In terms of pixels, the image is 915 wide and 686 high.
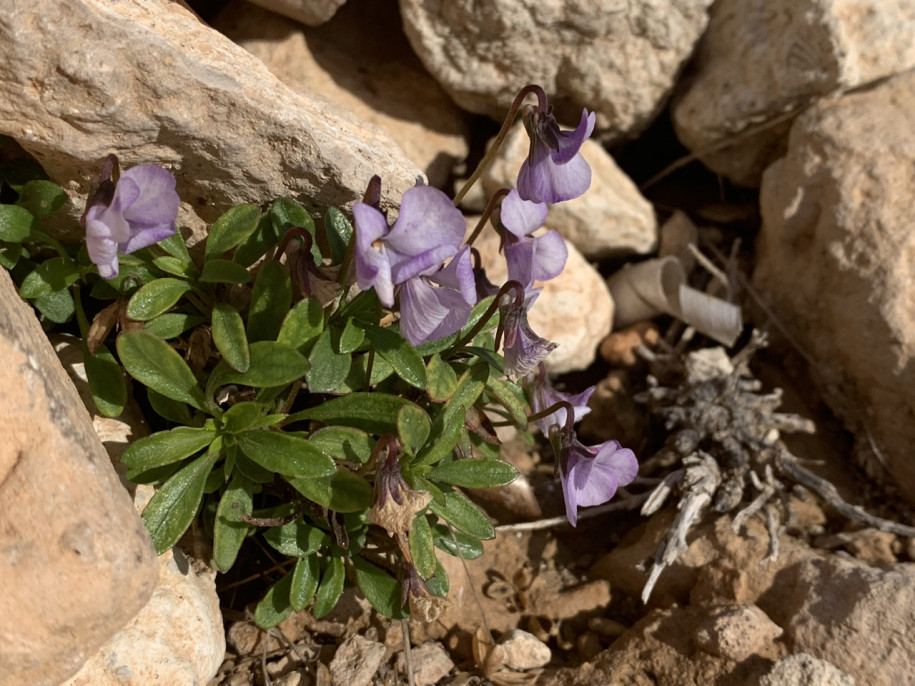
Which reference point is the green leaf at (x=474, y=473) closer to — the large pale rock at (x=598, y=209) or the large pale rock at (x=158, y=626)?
the large pale rock at (x=158, y=626)

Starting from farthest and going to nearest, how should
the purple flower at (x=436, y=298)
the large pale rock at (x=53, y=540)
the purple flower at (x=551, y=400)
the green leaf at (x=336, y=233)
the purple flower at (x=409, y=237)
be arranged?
the purple flower at (x=551, y=400)
the green leaf at (x=336, y=233)
the purple flower at (x=436, y=298)
the purple flower at (x=409, y=237)
the large pale rock at (x=53, y=540)

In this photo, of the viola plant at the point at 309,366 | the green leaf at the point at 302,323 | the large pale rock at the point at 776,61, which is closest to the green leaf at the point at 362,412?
the viola plant at the point at 309,366

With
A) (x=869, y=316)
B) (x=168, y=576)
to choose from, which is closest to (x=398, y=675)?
(x=168, y=576)

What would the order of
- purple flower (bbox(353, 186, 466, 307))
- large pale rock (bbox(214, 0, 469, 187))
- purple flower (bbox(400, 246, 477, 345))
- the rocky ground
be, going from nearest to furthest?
purple flower (bbox(353, 186, 466, 307)), purple flower (bbox(400, 246, 477, 345)), the rocky ground, large pale rock (bbox(214, 0, 469, 187))

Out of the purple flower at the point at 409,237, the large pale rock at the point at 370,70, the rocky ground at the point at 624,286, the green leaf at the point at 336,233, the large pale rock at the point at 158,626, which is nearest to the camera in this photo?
the purple flower at the point at 409,237

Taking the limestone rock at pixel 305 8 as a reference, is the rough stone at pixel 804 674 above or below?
below

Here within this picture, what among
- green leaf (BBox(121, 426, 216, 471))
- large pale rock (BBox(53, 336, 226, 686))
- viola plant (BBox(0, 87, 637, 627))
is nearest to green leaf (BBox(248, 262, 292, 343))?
viola plant (BBox(0, 87, 637, 627))

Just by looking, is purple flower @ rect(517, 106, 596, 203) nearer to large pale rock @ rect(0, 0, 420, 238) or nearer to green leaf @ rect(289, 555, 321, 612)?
large pale rock @ rect(0, 0, 420, 238)
